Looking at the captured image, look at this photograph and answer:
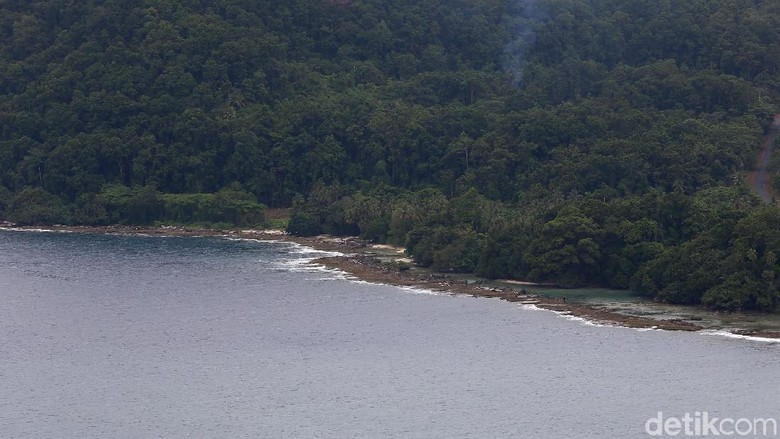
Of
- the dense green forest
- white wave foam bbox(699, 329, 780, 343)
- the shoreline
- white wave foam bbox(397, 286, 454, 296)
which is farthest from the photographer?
the dense green forest

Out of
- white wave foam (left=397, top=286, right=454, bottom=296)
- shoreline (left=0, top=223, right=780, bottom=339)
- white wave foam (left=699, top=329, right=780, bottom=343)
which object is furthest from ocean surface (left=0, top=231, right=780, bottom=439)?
shoreline (left=0, top=223, right=780, bottom=339)

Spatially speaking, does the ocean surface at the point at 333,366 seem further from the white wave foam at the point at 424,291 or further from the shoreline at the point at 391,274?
the shoreline at the point at 391,274

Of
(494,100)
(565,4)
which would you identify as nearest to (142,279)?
(494,100)

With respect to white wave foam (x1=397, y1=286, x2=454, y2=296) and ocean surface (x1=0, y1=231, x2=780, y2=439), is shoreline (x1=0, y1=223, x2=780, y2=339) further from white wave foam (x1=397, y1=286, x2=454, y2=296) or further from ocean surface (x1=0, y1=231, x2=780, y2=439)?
ocean surface (x1=0, y1=231, x2=780, y2=439)

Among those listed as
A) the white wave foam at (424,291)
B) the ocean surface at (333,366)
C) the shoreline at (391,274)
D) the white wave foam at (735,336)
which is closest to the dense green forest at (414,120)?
the shoreline at (391,274)

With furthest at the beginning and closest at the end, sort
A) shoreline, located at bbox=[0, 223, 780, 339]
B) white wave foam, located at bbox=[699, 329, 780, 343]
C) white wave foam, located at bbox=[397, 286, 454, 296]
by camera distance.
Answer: white wave foam, located at bbox=[397, 286, 454, 296] → shoreline, located at bbox=[0, 223, 780, 339] → white wave foam, located at bbox=[699, 329, 780, 343]

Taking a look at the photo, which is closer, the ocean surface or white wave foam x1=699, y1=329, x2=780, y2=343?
the ocean surface

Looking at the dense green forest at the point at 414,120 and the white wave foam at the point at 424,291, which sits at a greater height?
the dense green forest at the point at 414,120

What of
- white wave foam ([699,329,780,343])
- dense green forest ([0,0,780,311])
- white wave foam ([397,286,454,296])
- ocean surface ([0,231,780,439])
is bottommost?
ocean surface ([0,231,780,439])
